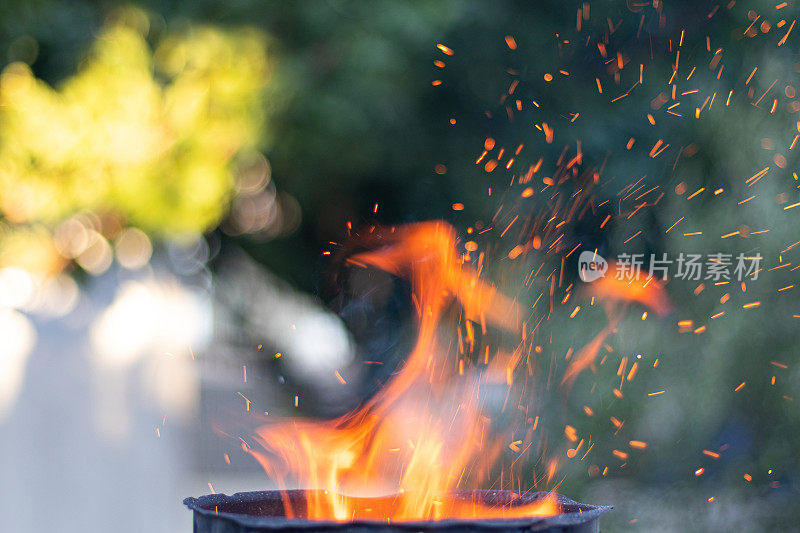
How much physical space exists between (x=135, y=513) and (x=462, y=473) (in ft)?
5.88

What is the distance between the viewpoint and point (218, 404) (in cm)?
660

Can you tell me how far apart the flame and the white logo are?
445 millimetres

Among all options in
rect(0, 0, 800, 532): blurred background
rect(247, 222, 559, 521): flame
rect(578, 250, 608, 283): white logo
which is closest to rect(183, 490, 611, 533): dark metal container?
rect(247, 222, 559, 521): flame

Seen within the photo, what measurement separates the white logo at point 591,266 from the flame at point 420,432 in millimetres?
445

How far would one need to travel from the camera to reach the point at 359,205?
13.0ft

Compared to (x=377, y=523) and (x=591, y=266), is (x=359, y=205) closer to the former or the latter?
(x=591, y=266)

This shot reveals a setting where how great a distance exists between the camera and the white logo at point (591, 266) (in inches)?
139

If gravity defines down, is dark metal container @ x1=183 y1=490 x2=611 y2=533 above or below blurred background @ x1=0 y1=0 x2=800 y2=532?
below

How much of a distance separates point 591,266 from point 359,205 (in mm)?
1046

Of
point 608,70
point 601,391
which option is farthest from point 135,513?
point 608,70

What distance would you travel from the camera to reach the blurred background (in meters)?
2.92

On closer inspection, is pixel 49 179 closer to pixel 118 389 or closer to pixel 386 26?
pixel 386 26

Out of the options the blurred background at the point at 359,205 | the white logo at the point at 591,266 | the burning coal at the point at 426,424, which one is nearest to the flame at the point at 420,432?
the burning coal at the point at 426,424

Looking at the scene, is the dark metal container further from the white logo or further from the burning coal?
the white logo
